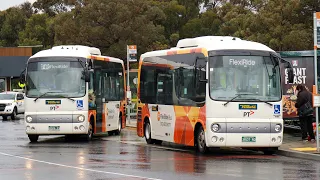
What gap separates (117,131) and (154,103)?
6.28m

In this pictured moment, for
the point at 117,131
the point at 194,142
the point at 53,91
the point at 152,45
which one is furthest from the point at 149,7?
the point at 194,142

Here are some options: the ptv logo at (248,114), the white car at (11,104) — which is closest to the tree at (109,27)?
the white car at (11,104)

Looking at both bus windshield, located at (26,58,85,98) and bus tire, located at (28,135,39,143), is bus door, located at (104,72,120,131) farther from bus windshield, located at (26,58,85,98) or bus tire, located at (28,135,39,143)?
bus tire, located at (28,135,39,143)

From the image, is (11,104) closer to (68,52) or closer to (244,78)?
(68,52)

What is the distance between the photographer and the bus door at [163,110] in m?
22.1

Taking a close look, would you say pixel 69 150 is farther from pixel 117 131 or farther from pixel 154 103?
pixel 117 131

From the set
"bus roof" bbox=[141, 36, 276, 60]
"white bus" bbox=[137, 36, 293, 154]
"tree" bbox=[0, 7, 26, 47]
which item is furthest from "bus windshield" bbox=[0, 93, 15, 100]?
"tree" bbox=[0, 7, 26, 47]

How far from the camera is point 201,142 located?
64.6 ft

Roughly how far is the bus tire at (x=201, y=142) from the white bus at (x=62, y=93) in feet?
17.7

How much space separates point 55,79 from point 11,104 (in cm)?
2308

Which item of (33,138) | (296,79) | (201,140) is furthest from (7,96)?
(201,140)

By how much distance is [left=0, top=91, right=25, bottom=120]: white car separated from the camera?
4603 centimetres

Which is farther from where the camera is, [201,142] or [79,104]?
[79,104]

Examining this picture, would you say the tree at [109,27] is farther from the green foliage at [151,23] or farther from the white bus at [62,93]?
the white bus at [62,93]
